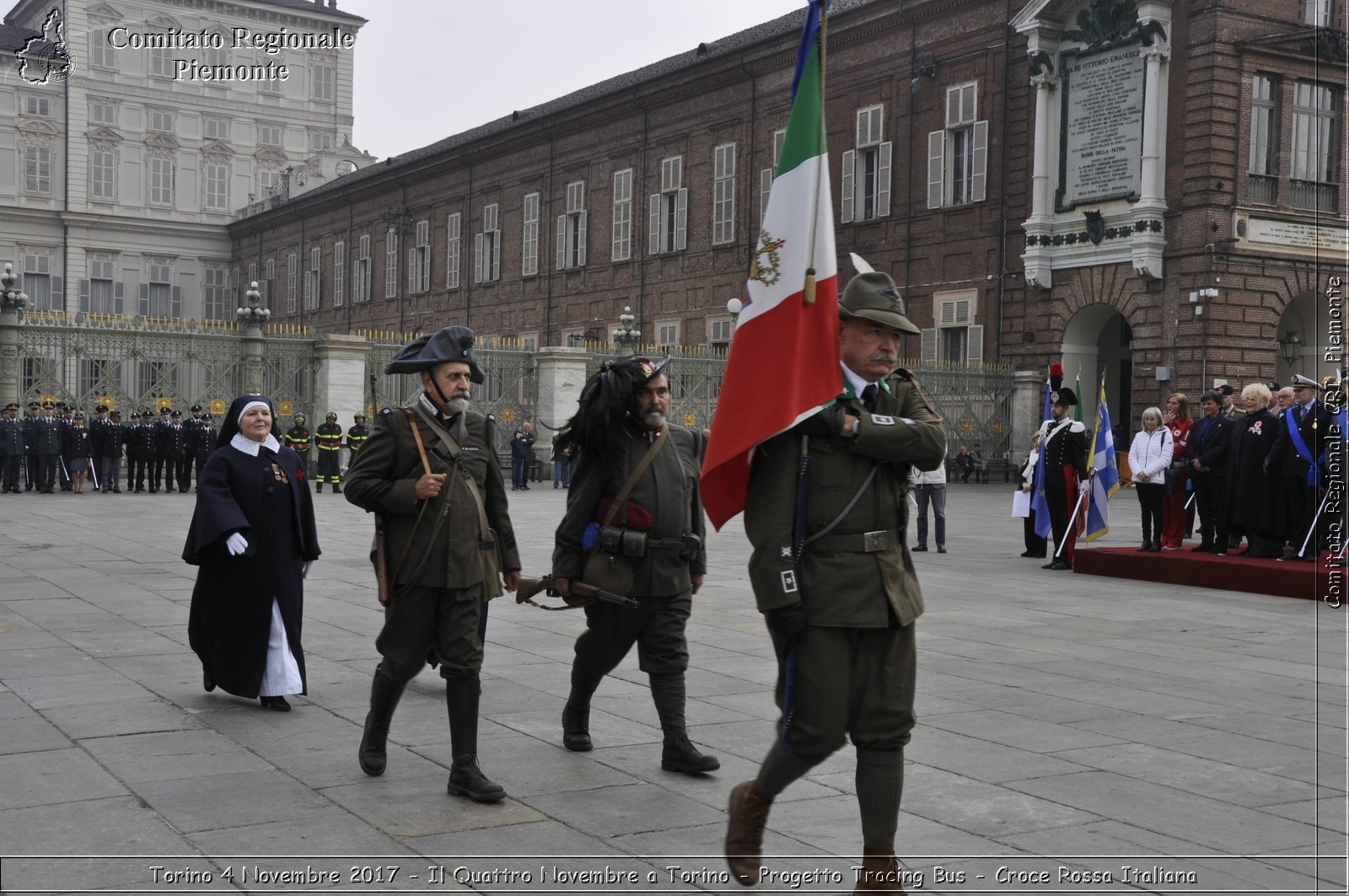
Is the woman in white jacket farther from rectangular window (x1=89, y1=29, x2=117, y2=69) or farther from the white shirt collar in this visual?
rectangular window (x1=89, y1=29, x2=117, y2=69)

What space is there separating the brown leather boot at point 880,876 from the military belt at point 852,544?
2.89ft

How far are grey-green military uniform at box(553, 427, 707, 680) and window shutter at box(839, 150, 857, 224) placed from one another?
29.3 m

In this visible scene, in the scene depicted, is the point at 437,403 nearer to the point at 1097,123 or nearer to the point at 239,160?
the point at 1097,123

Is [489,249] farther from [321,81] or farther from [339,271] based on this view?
[321,81]

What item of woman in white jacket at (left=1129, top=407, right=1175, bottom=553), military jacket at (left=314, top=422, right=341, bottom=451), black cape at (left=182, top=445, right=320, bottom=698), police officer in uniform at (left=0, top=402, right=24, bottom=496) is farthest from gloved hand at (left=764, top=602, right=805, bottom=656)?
military jacket at (left=314, top=422, right=341, bottom=451)

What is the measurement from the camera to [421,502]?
5512 mm

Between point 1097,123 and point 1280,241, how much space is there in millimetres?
4168

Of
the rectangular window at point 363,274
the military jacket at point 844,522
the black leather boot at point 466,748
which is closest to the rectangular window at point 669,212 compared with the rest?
the rectangular window at point 363,274

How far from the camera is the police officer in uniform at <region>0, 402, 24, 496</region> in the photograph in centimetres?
2447

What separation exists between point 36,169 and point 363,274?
50.6 feet

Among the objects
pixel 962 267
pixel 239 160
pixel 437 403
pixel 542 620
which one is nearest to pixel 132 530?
pixel 542 620

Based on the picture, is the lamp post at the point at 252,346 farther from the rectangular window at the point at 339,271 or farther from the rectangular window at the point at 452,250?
the rectangular window at the point at 339,271

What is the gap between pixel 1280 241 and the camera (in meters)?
27.0

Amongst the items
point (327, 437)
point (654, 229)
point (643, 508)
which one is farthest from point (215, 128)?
point (643, 508)
